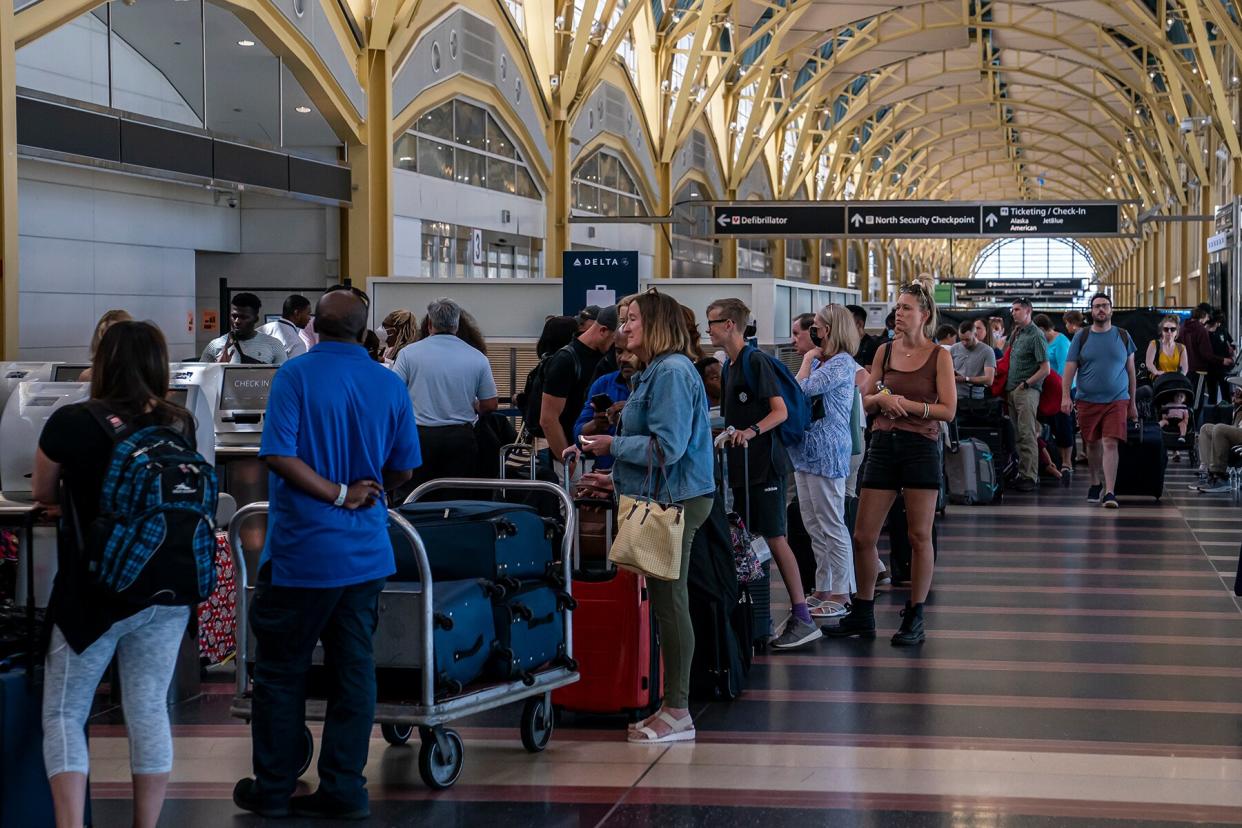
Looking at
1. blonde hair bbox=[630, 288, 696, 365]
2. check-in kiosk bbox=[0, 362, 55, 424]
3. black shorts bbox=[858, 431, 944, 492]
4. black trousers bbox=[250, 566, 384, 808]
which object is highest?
blonde hair bbox=[630, 288, 696, 365]

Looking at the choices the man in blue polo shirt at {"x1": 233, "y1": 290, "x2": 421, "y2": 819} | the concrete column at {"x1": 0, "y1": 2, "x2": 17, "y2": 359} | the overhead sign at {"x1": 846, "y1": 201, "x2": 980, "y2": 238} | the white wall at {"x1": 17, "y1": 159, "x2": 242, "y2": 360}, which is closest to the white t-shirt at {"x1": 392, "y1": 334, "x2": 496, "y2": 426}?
the man in blue polo shirt at {"x1": 233, "y1": 290, "x2": 421, "y2": 819}

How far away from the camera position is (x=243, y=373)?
850cm

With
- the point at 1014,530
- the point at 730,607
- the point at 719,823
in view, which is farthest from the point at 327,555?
the point at 1014,530

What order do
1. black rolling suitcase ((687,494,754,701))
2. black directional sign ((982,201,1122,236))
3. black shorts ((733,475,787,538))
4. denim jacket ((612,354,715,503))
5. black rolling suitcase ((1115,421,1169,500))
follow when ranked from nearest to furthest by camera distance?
1. denim jacket ((612,354,715,503))
2. black rolling suitcase ((687,494,754,701))
3. black shorts ((733,475,787,538))
4. black rolling suitcase ((1115,421,1169,500))
5. black directional sign ((982,201,1122,236))

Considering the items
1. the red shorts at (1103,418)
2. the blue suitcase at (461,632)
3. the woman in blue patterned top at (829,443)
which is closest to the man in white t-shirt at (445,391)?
the woman in blue patterned top at (829,443)

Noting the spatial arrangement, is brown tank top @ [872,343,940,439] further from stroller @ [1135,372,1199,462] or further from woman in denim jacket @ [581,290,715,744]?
stroller @ [1135,372,1199,462]

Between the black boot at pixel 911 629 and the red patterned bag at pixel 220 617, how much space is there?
3.33 m

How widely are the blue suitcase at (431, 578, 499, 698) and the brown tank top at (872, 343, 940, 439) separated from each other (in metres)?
2.85

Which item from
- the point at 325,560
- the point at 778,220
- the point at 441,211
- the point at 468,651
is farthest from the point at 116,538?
the point at 778,220

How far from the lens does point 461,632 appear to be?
5.04 metres

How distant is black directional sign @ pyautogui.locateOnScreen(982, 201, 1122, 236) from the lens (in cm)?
2942

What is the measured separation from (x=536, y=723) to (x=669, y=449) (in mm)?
1152

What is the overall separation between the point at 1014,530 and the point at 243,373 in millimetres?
6677

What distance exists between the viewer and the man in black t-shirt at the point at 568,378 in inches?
294
